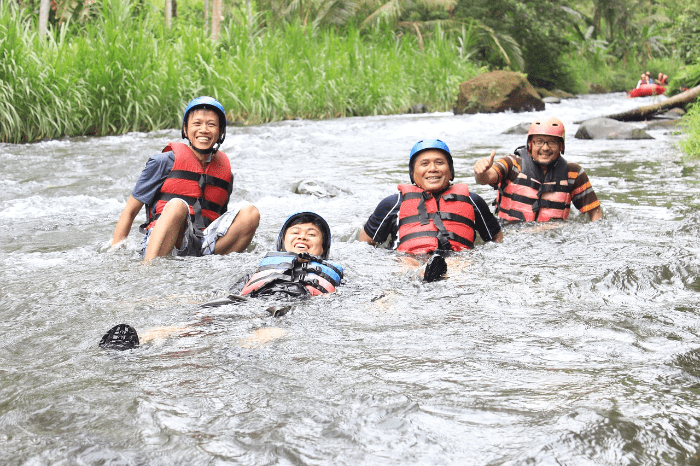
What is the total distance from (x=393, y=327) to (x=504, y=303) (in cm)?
67

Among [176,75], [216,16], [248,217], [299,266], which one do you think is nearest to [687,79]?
[216,16]

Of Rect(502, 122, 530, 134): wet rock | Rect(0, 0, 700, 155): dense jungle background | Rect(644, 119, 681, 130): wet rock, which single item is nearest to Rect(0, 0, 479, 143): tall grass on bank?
Rect(0, 0, 700, 155): dense jungle background

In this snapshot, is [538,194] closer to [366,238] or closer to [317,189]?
[366,238]

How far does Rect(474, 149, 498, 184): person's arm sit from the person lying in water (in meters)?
1.42

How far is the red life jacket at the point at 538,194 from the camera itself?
571cm

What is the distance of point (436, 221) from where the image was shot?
15.9ft

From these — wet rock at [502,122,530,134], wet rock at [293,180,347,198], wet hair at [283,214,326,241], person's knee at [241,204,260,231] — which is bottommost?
wet rock at [293,180,347,198]

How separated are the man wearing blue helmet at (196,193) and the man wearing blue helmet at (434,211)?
1007 mm

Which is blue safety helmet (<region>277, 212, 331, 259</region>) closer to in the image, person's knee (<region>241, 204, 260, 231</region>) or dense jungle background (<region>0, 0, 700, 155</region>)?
person's knee (<region>241, 204, 260, 231</region>)

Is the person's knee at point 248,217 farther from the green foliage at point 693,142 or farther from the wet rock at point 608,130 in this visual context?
the wet rock at point 608,130

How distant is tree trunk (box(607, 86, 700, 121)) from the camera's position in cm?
1265

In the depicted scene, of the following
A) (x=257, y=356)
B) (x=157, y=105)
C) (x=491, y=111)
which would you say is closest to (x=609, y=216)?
(x=257, y=356)

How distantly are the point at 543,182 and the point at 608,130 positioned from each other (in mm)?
7011

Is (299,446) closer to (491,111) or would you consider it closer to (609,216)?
(609,216)
